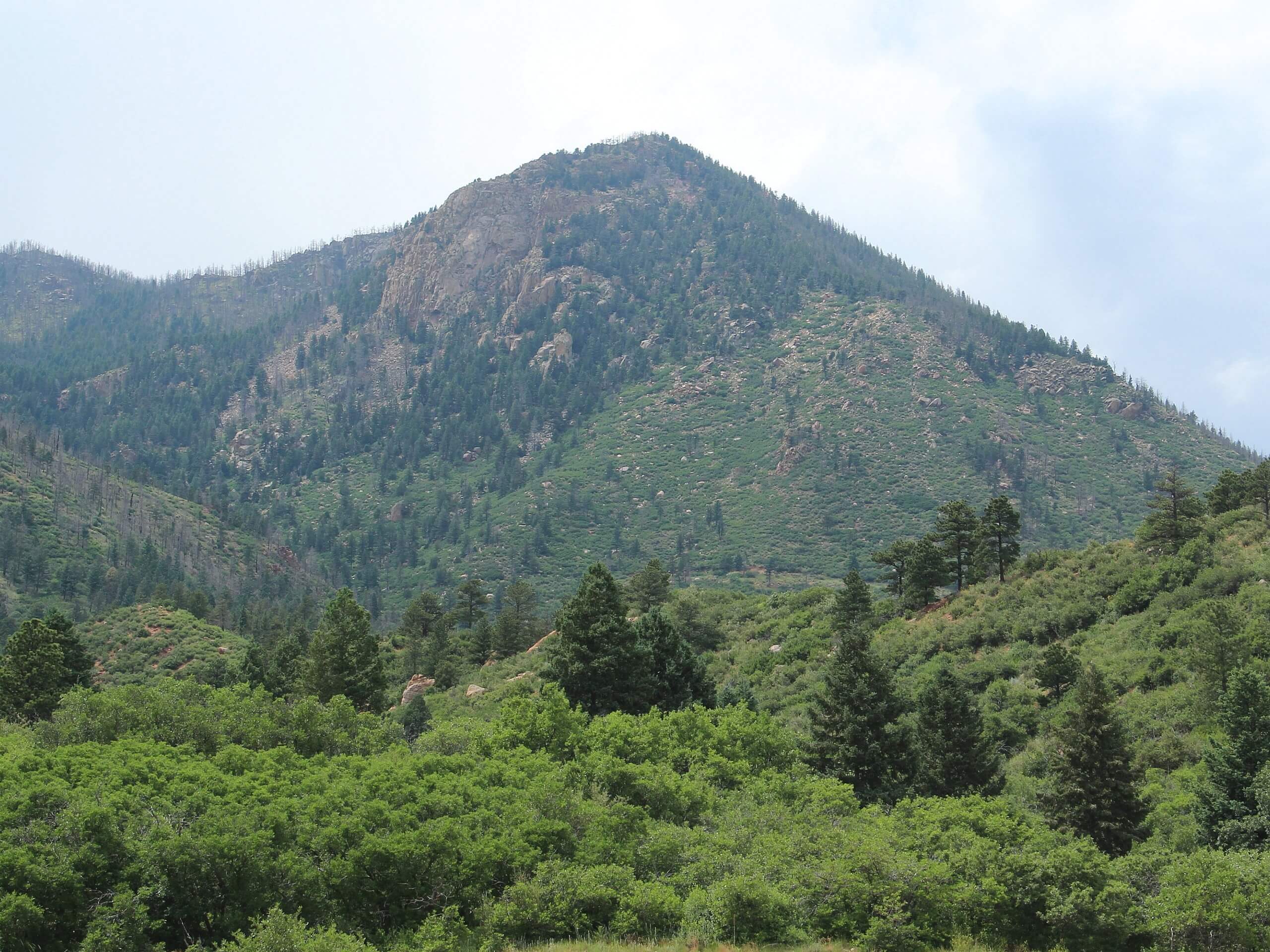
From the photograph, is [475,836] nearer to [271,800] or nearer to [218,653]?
[271,800]

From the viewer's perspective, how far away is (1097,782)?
103ft

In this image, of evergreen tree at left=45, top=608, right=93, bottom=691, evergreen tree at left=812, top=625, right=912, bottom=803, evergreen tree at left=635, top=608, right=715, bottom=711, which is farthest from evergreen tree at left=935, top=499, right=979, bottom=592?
evergreen tree at left=45, top=608, right=93, bottom=691

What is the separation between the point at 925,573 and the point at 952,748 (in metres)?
28.2

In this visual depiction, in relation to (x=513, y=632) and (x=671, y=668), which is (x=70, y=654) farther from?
(x=671, y=668)

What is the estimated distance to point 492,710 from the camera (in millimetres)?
51500

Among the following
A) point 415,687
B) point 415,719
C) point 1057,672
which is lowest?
point 415,687

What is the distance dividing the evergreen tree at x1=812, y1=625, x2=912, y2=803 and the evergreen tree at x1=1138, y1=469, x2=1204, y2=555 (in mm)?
26670

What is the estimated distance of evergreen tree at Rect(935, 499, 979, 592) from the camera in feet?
203

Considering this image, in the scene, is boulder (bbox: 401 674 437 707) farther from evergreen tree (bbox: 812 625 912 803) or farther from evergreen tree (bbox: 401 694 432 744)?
evergreen tree (bbox: 812 625 912 803)

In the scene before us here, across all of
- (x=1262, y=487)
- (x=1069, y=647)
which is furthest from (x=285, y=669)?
(x=1262, y=487)

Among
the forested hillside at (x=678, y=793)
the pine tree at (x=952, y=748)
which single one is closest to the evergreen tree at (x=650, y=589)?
the forested hillside at (x=678, y=793)

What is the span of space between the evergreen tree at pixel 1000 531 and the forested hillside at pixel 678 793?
6543 mm

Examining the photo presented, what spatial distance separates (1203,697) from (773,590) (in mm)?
93531

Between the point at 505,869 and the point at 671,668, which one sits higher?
the point at 671,668
